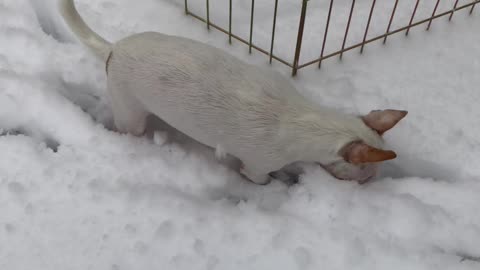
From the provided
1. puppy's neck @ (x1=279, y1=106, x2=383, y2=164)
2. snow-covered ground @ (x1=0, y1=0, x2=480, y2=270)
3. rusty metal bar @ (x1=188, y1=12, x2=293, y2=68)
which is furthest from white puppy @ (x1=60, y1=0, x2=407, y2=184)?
rusty metal bar @ (x1=188, y1=12, x2=293, y2=68)

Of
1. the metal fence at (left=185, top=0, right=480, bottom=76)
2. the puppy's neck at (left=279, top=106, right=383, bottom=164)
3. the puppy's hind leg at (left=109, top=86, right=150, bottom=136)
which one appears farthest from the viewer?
the metal fence at (left=185, top=0, right=480, bottom=76)

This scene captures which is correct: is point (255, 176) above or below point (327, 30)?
below

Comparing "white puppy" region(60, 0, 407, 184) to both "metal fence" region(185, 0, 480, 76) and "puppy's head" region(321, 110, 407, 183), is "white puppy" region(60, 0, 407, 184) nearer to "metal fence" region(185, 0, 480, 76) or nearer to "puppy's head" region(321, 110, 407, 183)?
"puppy's head" region(321, 110, 407, 183)

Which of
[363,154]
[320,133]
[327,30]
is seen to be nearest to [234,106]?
[320,133]

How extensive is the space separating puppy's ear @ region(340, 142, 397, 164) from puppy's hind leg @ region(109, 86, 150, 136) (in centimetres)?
66

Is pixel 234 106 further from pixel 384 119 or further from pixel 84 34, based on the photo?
pixel 84 34

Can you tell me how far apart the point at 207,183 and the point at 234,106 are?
0.35m

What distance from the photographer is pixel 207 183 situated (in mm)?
1486

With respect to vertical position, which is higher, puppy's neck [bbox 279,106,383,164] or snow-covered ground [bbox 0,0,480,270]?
puppy's neck [bbox 279,106,383,164]

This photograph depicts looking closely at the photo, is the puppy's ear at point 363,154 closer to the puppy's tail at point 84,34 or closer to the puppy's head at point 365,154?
the puppy's head at point 365,154

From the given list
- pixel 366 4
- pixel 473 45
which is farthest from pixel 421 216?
pixel 366 4

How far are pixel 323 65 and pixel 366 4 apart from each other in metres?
0.45

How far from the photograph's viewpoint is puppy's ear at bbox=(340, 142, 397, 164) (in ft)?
3.73

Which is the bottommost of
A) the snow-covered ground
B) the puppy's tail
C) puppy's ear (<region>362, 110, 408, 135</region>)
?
the snow-covered ground
